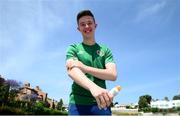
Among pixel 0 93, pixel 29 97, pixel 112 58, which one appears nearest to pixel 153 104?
pixel 29 97

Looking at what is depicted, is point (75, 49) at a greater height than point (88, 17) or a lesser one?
lesser

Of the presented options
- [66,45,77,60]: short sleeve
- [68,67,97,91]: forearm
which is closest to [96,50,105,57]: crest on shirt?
[66,45,77,60]: short sleeve

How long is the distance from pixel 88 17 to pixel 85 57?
1.25 ft

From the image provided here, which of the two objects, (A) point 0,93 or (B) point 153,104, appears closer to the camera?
(A) point 0,93

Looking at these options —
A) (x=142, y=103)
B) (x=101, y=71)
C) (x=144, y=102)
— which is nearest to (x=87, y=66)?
(x=101, y=71)

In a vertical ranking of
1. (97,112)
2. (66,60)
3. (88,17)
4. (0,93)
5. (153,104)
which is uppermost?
(153,104)

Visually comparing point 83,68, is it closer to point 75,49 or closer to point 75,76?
point 75,76

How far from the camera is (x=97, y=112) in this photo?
2.99 metres

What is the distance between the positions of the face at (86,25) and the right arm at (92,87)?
424 millimetres

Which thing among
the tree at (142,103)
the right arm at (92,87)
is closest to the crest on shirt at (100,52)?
the right arm at (92,87)

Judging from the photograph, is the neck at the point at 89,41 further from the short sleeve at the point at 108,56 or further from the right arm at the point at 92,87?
the right arm at the point at 92,87

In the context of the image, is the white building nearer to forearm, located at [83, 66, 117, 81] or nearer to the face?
the face

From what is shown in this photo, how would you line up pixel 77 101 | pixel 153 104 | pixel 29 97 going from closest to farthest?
pixel 77 101 < pixel 29 97 < pixel 153 104

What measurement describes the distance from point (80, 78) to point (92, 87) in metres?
0.20
